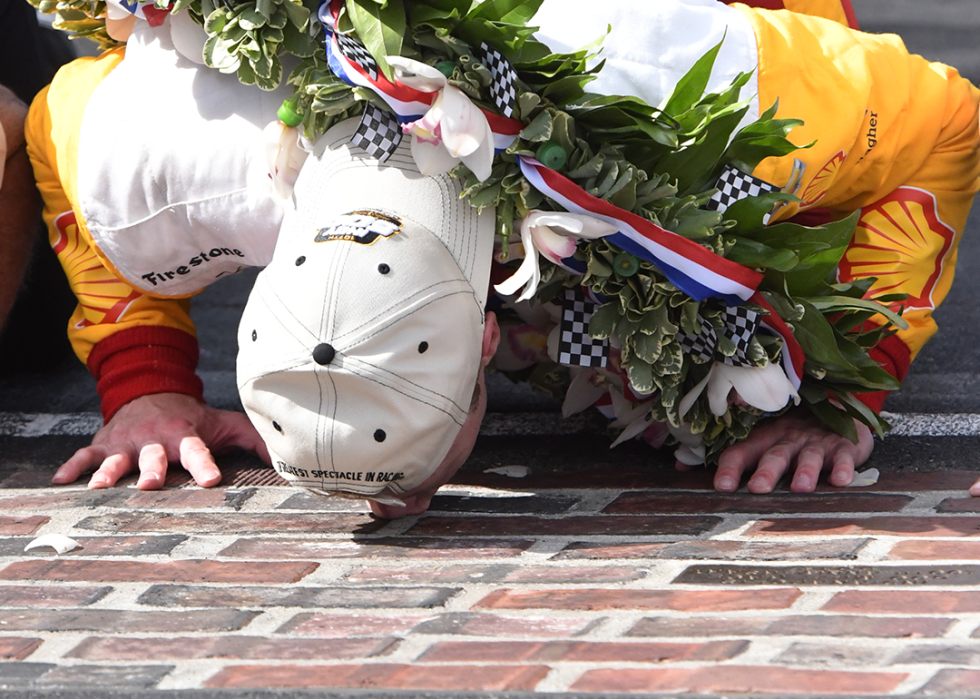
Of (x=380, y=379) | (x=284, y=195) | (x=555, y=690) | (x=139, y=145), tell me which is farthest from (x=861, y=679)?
(x=139, y=145)

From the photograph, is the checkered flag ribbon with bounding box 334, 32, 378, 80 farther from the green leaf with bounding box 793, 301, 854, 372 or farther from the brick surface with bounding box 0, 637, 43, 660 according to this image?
the brick surface with bounding box 0, 637, 43, 660

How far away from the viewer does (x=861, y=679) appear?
1.18 metres

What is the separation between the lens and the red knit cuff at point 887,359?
2.05 m

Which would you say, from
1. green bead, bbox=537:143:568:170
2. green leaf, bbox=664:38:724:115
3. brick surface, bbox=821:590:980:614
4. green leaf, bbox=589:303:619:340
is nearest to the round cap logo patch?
green bead, bbox=537:143:568:170

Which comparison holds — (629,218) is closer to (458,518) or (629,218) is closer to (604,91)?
(604,91)

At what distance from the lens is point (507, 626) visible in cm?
139

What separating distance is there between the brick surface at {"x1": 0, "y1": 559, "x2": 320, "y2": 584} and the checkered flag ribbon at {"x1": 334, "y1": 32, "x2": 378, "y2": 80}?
2.36 feet

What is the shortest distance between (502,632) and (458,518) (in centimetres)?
49

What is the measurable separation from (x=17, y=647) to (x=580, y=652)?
2.28 feet

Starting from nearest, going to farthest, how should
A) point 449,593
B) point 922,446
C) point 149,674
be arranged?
point 149,674
point 449,593
point 922,446

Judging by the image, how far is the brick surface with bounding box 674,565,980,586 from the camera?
1.46 m

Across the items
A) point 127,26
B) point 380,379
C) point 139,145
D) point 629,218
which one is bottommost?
point 380,379

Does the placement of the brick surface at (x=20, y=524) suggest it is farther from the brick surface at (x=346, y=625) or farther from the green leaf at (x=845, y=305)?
the green leaf at (x=845, y=305)

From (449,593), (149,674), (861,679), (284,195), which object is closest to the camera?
(861,679)
